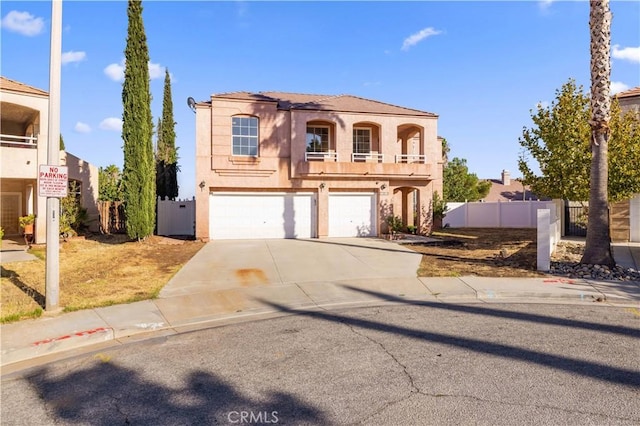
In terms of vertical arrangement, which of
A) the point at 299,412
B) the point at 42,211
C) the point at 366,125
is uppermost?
the point at 366,125

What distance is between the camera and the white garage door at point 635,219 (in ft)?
59.9

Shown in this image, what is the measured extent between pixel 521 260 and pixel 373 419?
1171cm

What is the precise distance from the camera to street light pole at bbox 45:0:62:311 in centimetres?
764

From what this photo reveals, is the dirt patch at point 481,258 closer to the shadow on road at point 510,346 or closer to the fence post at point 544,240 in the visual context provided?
the fence post at point 544,240

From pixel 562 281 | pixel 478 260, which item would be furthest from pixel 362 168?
pixel 562 281

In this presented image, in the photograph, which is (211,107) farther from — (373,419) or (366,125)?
(373,419)

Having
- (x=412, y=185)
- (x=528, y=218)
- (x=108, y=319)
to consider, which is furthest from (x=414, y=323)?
(x=528, y=218)

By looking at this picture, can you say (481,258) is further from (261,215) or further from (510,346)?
(261,215)

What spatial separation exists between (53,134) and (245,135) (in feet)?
43.9

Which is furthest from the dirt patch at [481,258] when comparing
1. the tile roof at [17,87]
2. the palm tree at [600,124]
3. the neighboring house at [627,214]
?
the tile roof at [17,87]

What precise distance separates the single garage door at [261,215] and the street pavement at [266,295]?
6.01 m

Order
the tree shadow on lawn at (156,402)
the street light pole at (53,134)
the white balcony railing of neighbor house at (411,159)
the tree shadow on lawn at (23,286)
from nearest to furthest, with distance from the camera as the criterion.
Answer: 1. the tree shadow on lawn at (156,402)
2. the street light pole at (53,134)
3. the tree shadow on lawn at (23,286)
4. the white balcony railing of neighbor house at (411,159)

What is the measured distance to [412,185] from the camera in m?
22.7

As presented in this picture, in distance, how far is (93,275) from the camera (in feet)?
37.1
